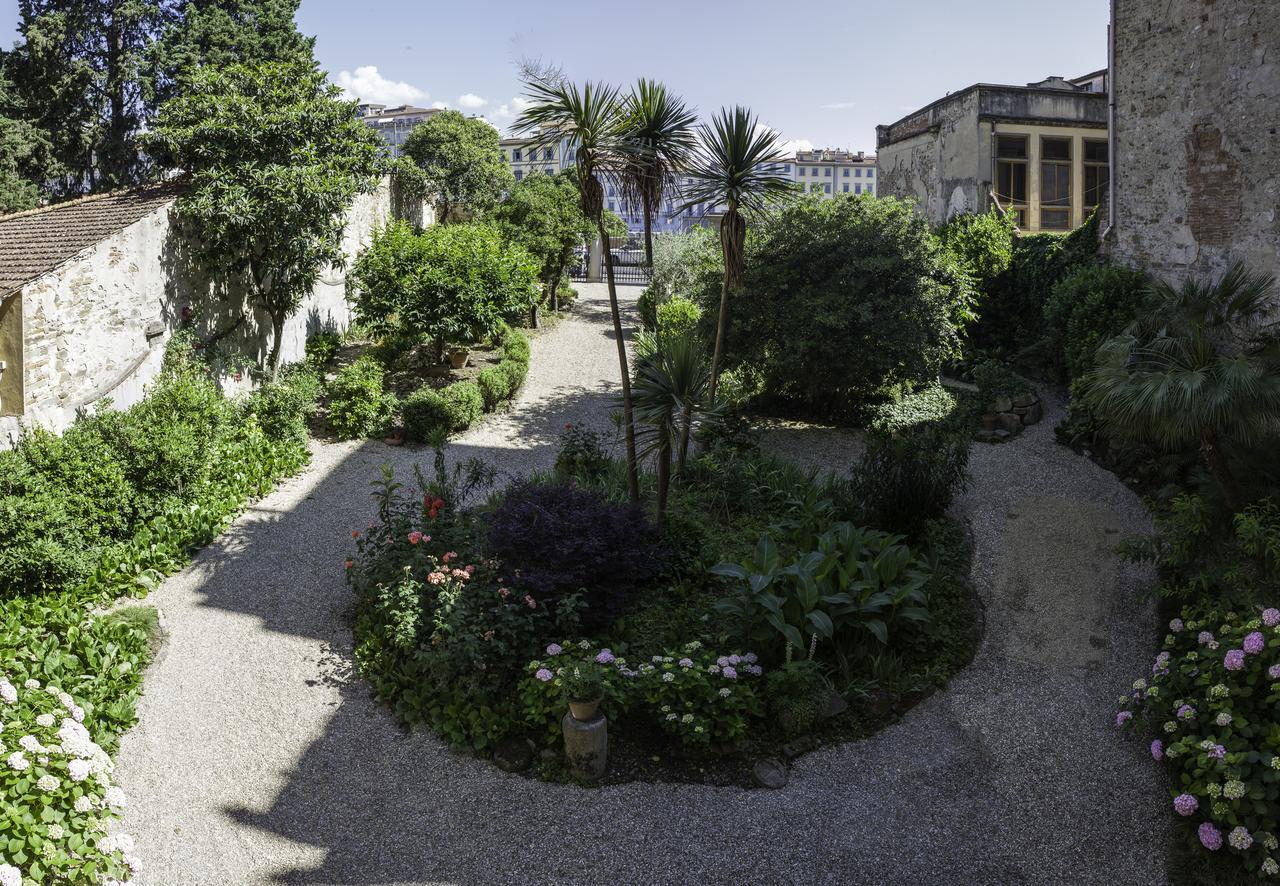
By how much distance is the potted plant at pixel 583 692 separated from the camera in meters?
5.73

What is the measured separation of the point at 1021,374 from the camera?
50.6 ft

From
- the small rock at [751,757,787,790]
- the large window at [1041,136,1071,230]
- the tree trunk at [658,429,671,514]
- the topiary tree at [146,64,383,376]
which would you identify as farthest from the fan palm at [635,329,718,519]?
the large window at [1041,136,1071,230]

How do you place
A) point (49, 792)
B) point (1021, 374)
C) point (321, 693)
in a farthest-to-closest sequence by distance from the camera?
1. point (1021, 374)
2. point (321, 693)
3. point (49, 792)

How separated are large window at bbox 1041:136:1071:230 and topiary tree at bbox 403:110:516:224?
1317 cm

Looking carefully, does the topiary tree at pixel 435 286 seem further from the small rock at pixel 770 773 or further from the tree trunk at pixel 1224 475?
the tree trunk at pixel 1224 475

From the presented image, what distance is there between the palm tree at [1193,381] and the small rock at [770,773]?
13.2ft

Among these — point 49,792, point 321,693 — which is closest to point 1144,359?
point 321,693

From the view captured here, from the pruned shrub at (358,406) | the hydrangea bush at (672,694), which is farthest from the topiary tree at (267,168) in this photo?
the hydrangea bush at (672,694)

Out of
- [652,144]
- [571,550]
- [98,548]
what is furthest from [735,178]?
[98,548]

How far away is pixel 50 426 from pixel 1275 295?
13.7 m

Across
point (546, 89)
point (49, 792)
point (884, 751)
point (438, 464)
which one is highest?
point (546, 89)

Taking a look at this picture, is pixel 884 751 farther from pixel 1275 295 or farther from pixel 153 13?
pixel 153 13

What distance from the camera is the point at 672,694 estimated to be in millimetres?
6055

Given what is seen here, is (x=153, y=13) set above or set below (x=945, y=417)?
above
